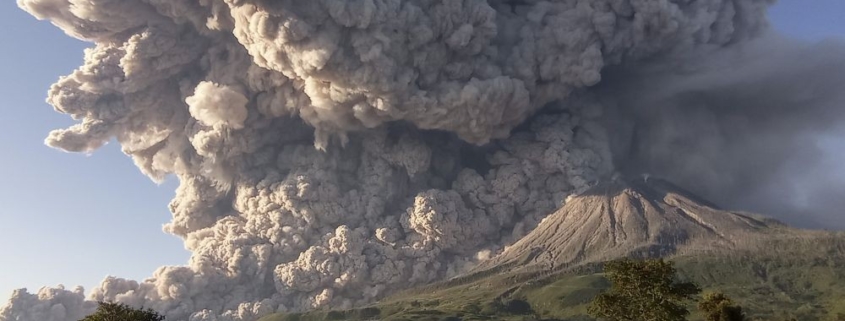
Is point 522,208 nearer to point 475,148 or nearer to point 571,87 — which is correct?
point 475,148

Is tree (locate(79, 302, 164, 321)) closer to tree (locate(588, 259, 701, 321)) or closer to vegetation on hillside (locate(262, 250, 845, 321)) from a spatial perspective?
tree (locate(588, 259, 701, 321))

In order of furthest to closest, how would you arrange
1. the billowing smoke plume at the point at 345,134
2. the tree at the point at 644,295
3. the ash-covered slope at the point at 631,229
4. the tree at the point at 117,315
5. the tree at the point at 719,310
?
1. the ash-covered slope at the point at 631,229
2. the billowing smoke plume at the point at 345,134
3. the tree at the point at 117,315
4. the tree at the point at 644,295
5. the tree at the point at 719,310

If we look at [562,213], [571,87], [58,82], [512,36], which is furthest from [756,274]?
[58,82]

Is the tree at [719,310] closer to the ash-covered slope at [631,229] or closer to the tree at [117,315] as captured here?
the tree at [117,315]

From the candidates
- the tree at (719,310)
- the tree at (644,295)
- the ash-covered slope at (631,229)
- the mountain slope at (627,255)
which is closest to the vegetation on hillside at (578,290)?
the mountain slope at (627,255)

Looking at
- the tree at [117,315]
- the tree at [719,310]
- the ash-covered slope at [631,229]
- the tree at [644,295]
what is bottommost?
the tree at [719,310]

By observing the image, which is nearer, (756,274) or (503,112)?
(503,112)

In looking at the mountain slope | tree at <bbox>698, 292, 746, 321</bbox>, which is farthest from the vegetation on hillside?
tree at <bbox>698, 292, 746, 321</bbox>
